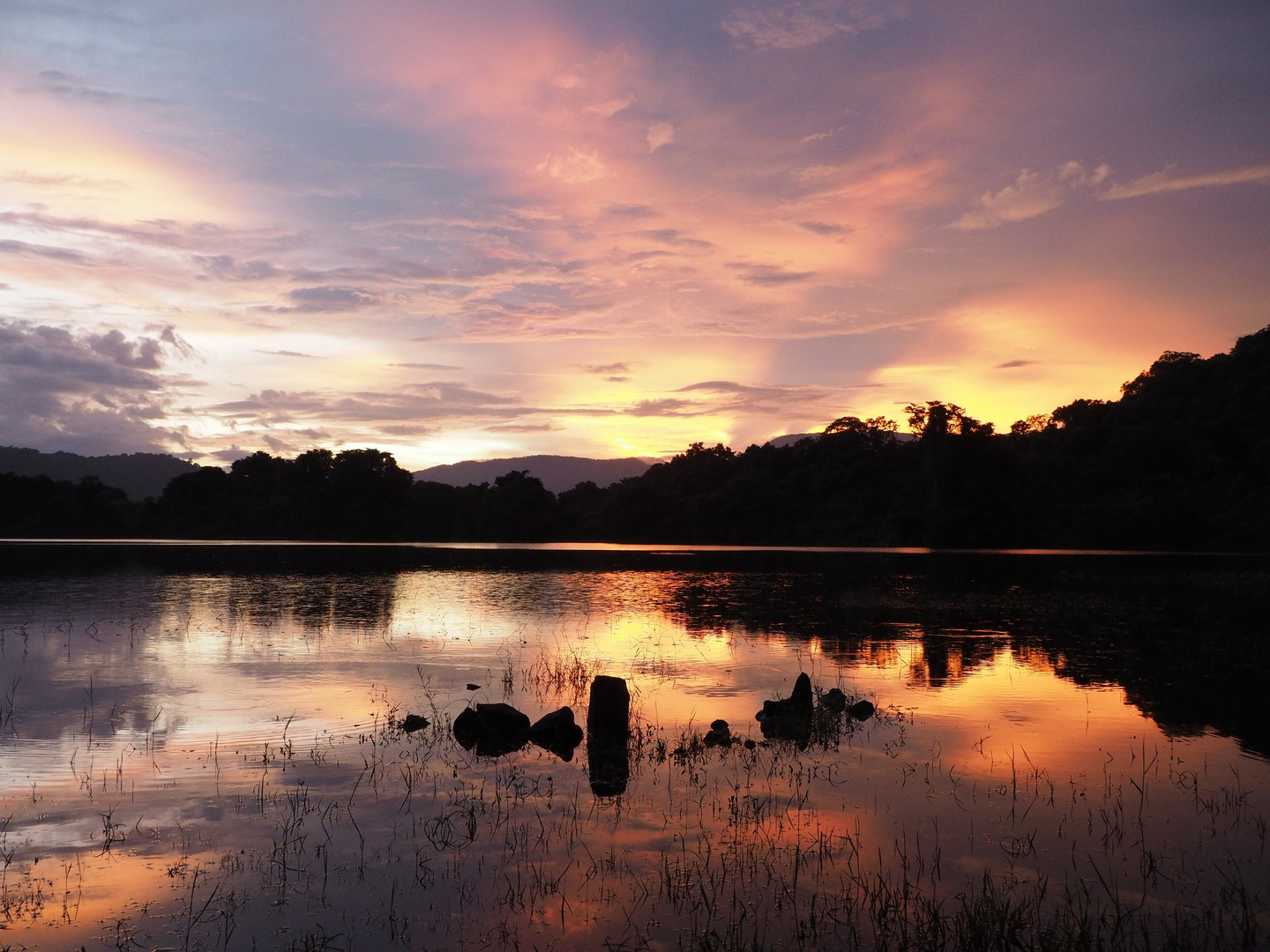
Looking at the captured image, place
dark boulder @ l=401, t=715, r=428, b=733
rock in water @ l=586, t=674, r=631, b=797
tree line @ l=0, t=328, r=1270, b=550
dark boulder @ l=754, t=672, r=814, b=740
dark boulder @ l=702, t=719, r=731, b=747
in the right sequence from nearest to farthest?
rock in water @ l=586, t=674, r=631, b=797 → dark boulder @ l=702, t=719, r=731, b=747 → dark boulder @ l=754, t=672, r=814, b=740 → dark boulder @ l=401, t=715, r=428, b=733 → tree line @ l=0, t=328, r=1270, b=550

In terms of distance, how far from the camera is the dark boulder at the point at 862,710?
18.0m

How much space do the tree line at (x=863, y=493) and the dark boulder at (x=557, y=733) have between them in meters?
103

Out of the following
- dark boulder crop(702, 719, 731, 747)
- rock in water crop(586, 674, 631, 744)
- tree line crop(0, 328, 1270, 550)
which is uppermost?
tree line crop(0, 328, 1270, 550)

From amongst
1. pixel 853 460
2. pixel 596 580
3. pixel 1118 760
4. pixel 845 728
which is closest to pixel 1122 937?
pixel 1118 760

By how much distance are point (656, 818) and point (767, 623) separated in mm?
23906

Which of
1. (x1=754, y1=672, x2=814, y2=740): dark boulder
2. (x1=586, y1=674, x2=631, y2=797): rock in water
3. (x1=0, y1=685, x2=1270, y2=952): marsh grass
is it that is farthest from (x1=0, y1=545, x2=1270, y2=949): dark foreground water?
(x1=754, y1=672, x2=814, y2=740): dark boulder

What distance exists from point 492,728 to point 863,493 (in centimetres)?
12152

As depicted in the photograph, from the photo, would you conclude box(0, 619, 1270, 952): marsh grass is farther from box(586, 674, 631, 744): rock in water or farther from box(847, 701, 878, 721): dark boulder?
box(847, 701, 878, 721): dark boulder

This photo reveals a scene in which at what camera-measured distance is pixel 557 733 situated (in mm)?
15961

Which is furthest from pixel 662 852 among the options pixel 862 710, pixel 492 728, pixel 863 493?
pixel 863 493

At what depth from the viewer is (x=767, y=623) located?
35.0 meters

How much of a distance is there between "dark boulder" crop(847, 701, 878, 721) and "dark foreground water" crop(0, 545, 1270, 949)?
1.96ft

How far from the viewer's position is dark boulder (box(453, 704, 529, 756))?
15594mm

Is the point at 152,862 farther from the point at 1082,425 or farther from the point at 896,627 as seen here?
the point at 1082,425
